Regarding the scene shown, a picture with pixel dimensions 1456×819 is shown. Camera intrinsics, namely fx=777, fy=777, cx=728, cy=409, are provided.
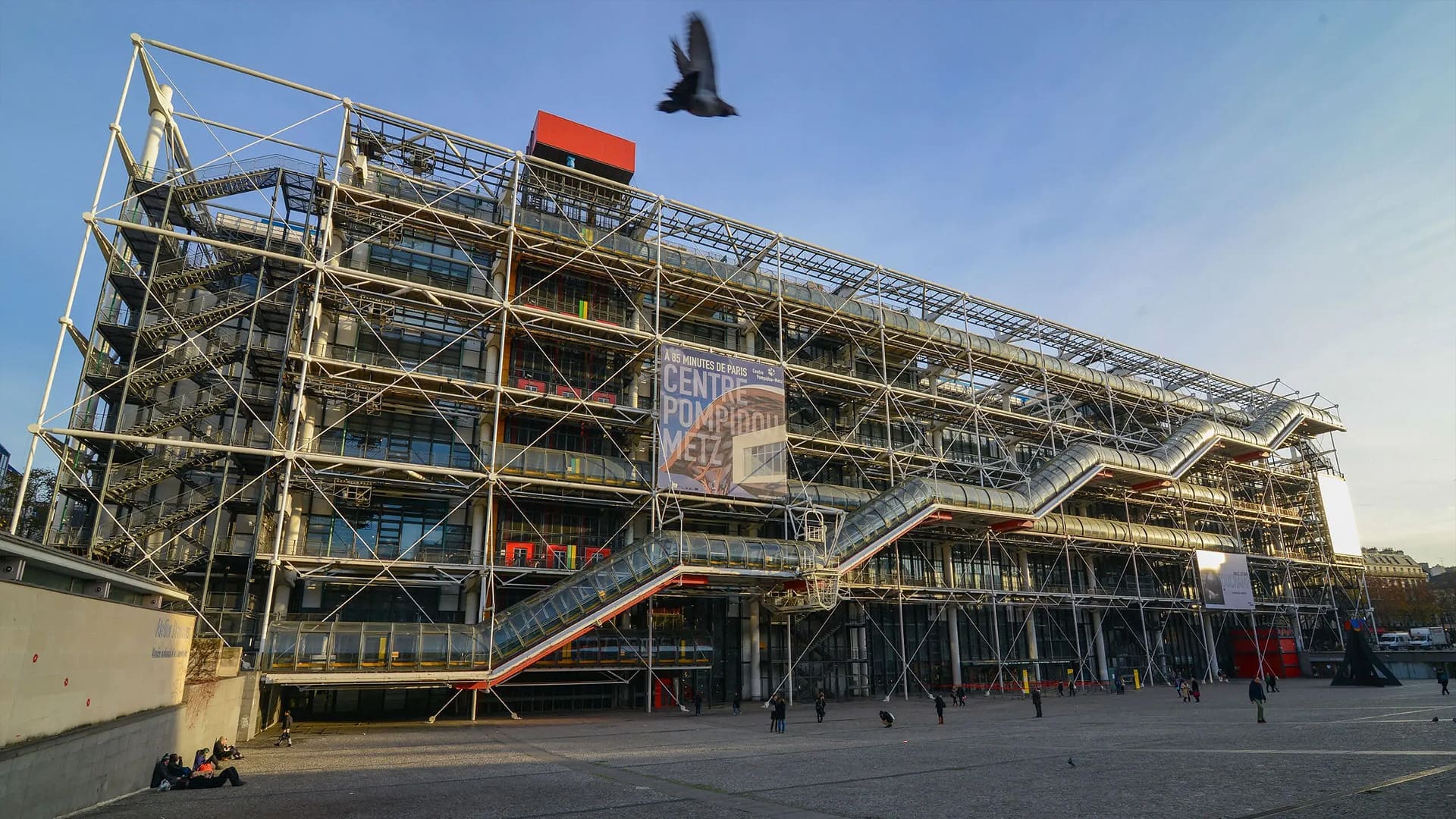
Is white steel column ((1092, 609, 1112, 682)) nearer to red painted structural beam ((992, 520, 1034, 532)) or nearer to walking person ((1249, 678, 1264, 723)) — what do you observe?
red painted structural beam ((992, 520, 1034, 532))

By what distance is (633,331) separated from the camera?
2709 centimetres

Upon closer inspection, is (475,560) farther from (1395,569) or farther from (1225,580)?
(1395,569)

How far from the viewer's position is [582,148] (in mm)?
30984

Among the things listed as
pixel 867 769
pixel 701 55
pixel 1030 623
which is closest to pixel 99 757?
pixel 867 769

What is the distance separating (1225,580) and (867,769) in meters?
35.0

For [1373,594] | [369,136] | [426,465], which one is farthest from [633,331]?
[1373,594]

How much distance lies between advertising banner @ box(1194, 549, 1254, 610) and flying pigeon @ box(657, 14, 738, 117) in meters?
38.1

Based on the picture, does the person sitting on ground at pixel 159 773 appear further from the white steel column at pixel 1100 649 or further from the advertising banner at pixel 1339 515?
the advertising banner at pixel 1339 515

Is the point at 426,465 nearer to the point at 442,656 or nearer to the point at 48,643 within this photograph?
the point at 442,656

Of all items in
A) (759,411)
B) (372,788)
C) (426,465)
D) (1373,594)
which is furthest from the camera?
(1373,594)

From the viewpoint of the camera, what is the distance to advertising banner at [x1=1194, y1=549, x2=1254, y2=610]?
3825 centimetres

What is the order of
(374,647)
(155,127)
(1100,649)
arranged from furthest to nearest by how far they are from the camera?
(1100,649) < (155,127) < (374,647)

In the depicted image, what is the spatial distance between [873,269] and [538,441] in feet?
51.0

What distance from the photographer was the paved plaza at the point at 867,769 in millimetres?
8984
